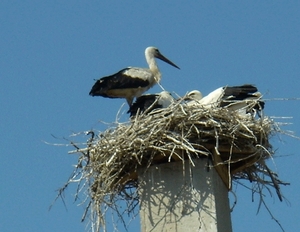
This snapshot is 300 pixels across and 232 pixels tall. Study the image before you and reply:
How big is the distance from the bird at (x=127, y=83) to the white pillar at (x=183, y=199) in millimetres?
3242

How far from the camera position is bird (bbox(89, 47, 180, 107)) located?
10.4 metres

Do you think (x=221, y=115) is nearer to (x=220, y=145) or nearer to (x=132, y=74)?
(x=220, y=145)

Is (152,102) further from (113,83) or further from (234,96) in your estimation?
(113,83)

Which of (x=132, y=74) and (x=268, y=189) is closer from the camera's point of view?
(x=268, y=189)

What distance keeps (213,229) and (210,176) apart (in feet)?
1.73

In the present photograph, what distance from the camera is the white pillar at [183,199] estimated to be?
685cm

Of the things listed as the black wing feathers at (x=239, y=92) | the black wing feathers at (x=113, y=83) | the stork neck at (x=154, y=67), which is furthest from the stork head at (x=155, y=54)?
the black wing feathers at (x=239, y=92)

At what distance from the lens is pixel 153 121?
7.31 metres

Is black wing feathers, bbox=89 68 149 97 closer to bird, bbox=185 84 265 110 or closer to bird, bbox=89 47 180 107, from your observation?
bird, bbox=89 47 180 107

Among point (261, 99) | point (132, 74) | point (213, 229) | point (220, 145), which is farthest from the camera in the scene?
point (132, 74)

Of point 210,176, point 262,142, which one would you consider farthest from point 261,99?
point 210,176

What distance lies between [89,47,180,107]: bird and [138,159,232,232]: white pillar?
3.24 meters

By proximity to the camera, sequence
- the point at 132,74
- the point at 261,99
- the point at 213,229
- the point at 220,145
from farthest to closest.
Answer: the point at 132,74
the point at 261,99
the point at 220,145
the point at 213,229

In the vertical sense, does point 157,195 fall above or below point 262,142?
below
